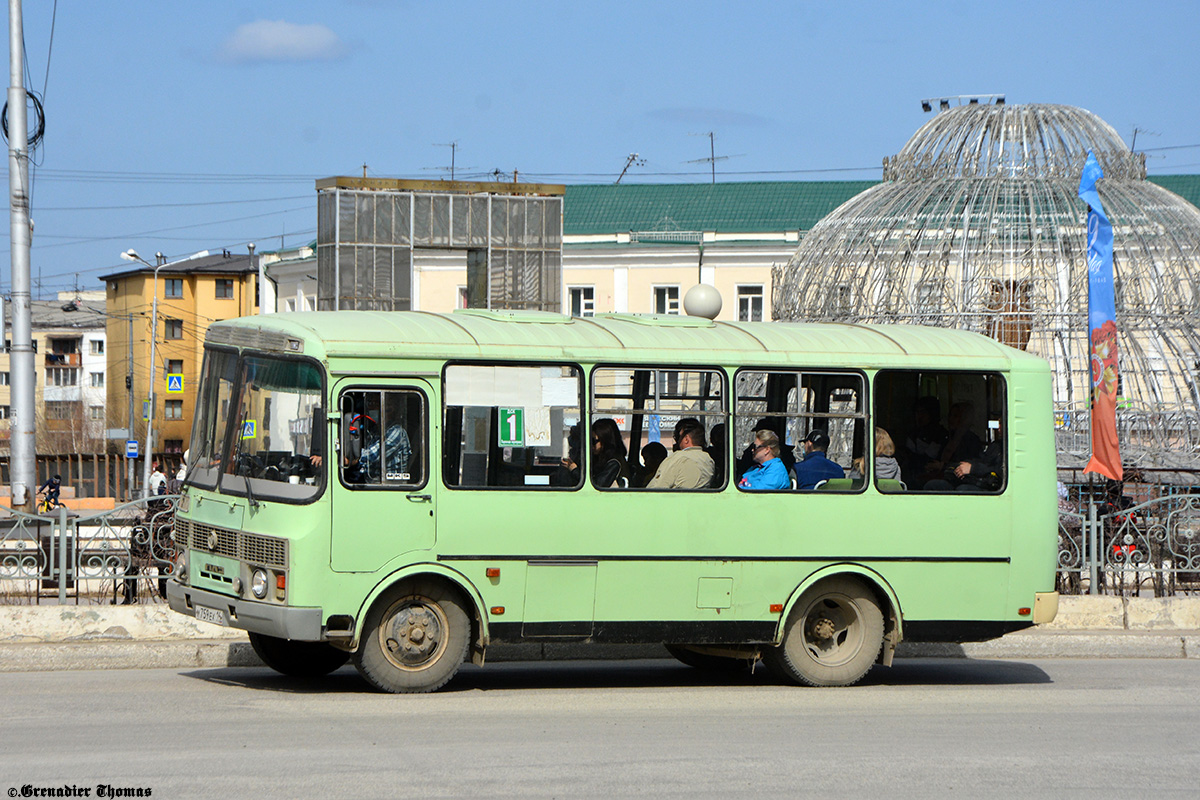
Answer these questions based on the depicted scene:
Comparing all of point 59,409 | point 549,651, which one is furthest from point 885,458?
point 59,409

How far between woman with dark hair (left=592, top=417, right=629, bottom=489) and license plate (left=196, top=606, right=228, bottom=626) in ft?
8.65

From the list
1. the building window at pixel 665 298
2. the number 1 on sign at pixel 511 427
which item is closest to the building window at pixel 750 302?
the building window at pixel 665 298

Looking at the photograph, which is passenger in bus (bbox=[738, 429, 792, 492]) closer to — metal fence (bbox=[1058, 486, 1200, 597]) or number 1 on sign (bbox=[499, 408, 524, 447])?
number 1 on sign (bbox=[499, 408, 524, 447])

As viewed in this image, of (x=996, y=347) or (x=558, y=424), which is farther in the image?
(x=996, y=347)

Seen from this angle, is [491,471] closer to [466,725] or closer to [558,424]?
[558,424]

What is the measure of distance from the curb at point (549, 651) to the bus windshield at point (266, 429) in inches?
66.8

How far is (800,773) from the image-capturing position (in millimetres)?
7488

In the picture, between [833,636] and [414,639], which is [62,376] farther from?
[833,636]

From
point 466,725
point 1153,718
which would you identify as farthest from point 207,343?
point 1153,718

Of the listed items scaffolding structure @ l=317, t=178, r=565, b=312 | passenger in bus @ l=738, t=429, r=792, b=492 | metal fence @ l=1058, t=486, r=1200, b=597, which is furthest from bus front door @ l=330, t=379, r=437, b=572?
scaffolding structure @ l=317, t=178, r=565, b=312

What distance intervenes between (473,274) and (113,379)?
83.4m

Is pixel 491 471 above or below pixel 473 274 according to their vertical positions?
below

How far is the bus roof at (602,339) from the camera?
991 cm

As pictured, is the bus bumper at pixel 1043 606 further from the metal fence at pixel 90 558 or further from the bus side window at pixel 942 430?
the metal fence at pixel 90 558
